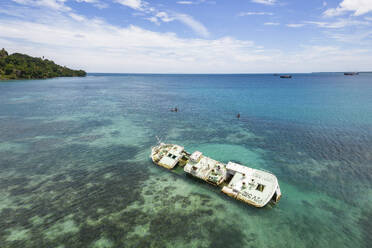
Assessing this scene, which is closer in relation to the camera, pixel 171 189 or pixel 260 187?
pixel 260 187

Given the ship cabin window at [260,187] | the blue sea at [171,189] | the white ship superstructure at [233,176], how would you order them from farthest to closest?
Result: 1. the ship cabin window at [260,187]
2. the white ship superstructure at [233,176]
3. the blue sea at [171,189]

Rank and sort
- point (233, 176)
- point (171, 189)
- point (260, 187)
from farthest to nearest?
point (233, 176)
point (171, 189)
point (260, 187)

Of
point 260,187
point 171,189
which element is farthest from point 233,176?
point 171,189

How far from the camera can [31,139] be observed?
56.2 metres

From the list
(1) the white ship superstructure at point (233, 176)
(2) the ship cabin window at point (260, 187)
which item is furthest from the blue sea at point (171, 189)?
(2) the ship cabin window at point (260, 187)

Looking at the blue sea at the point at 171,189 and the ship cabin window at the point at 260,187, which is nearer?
the blue sea at the point at 171,189

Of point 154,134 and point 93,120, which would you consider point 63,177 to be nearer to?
point 154,134

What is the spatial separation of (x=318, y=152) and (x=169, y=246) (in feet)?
154

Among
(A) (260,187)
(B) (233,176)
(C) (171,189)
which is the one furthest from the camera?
(B) (233,176)

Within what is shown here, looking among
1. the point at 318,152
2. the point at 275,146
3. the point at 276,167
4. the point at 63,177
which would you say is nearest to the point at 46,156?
the point at 63,177

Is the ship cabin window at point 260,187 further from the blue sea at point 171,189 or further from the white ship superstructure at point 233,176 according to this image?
the blue sea at point 171,189

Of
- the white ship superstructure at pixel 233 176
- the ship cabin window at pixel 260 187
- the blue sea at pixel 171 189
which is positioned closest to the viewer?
the blue sea at pixel 171 189

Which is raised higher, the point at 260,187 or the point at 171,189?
the point at 260,187

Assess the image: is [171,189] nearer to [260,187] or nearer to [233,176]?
[233,176]
